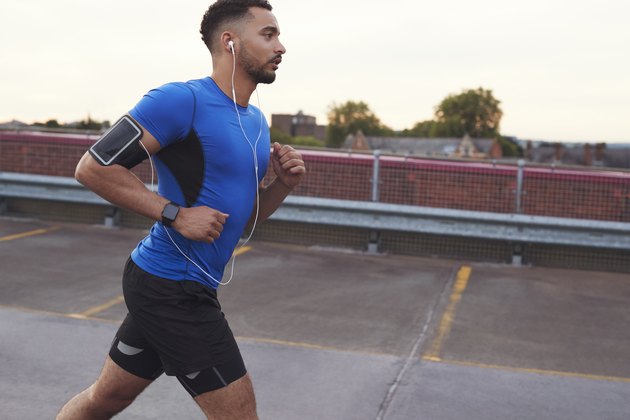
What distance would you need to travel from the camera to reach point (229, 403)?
2.74 m

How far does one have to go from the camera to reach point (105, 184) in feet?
8.73

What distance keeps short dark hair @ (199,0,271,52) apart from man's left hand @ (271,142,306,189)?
51 centimetres

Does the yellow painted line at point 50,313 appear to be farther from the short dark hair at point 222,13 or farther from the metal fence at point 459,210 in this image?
the metal fence at point 459,210

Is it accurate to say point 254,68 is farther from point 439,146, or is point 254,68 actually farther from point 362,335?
point 439,146

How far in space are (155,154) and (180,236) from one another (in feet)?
1.02

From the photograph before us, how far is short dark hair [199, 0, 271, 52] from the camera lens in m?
2.93

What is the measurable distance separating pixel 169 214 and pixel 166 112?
36 cm

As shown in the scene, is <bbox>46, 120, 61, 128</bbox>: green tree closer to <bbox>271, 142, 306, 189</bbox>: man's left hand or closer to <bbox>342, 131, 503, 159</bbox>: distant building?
<bbox>271, 142, 306, 189</bbox>: man's left hand

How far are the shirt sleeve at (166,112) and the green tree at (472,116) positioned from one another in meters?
130

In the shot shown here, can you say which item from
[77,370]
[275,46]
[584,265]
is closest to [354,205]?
[584,265]

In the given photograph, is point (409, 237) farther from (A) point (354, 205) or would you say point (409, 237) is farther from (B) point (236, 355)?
(B) point (236, 355)

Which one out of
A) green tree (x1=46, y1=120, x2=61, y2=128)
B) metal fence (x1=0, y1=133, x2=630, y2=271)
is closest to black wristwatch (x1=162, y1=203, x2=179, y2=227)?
metal fence (x1=0, y1=133, x2=630, y2=271)

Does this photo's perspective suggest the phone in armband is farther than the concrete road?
No

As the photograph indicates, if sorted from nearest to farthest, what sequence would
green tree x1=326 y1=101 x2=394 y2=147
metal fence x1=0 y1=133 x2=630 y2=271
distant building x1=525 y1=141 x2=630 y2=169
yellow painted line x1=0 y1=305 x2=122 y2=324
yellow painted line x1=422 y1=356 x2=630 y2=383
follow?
yellow painted line x1=422 y1=356 x2=630 y2=383 → yellow painted line x1=0 y1=305 x2=122 y2=324 → metal fence x1=0 y1=133 x2=630 y2=271 → distant building x1=525 y1=141 x2=630 y2=169 → green tree x1=326 y1=101 x2=394 y2=147
